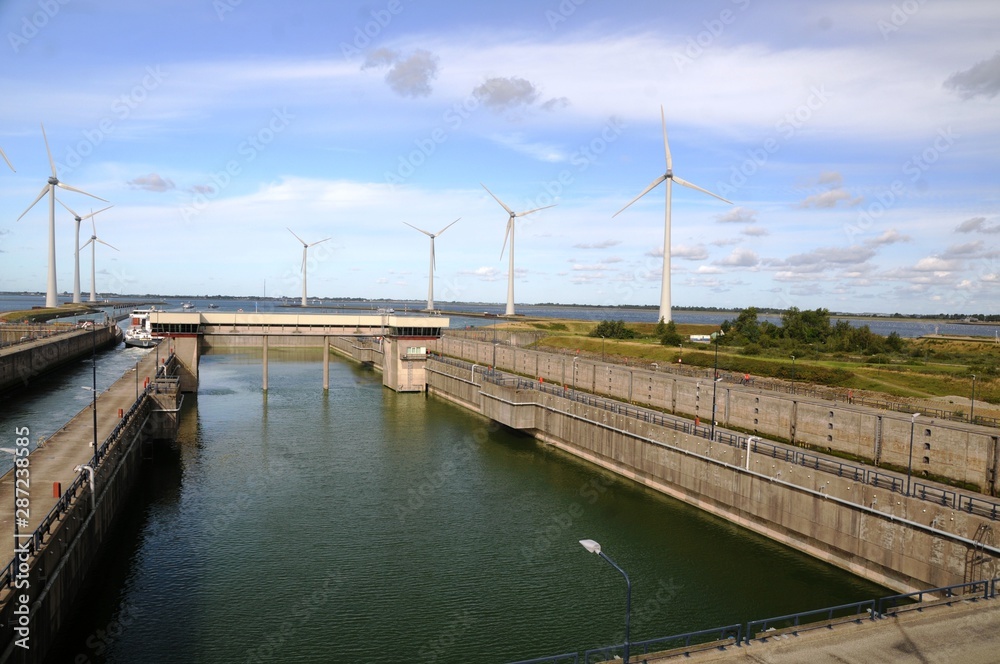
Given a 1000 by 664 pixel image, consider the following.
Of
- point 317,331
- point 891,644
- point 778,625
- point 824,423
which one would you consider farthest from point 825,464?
point 317,331

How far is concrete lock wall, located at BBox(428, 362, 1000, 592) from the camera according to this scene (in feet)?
101

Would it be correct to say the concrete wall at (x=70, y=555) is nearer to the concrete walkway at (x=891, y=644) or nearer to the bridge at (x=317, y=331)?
the concrete walkway at (x=891, y=644)

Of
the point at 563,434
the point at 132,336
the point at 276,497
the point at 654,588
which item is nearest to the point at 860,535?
the point at 654,588


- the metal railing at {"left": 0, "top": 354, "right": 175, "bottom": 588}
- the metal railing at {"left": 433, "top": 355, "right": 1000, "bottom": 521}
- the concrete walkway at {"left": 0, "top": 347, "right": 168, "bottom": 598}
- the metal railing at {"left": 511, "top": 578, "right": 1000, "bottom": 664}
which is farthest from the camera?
the metal railing at {"left": 433, "top": 355, "right": 1000, "bottom": 521}

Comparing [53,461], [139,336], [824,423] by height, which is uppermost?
[824,423]

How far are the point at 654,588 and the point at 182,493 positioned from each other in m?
32.9

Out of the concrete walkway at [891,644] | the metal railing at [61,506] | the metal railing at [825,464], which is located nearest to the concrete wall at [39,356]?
the metal railing at [61,506]

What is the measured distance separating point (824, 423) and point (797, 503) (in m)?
11.6

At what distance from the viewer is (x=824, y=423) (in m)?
47.5

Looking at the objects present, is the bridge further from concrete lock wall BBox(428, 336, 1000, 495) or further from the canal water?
concrete lock wall BBox(428, 336, 1000, 495)

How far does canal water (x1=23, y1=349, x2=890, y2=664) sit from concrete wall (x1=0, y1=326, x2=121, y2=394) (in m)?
29.7

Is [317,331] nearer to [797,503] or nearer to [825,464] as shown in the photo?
[825,464]

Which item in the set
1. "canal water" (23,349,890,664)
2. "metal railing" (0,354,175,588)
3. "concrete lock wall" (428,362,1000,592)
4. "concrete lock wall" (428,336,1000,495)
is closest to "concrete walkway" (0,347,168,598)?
"metal railing" (0,354,175,588)

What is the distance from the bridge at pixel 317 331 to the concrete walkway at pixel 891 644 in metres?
78.2
